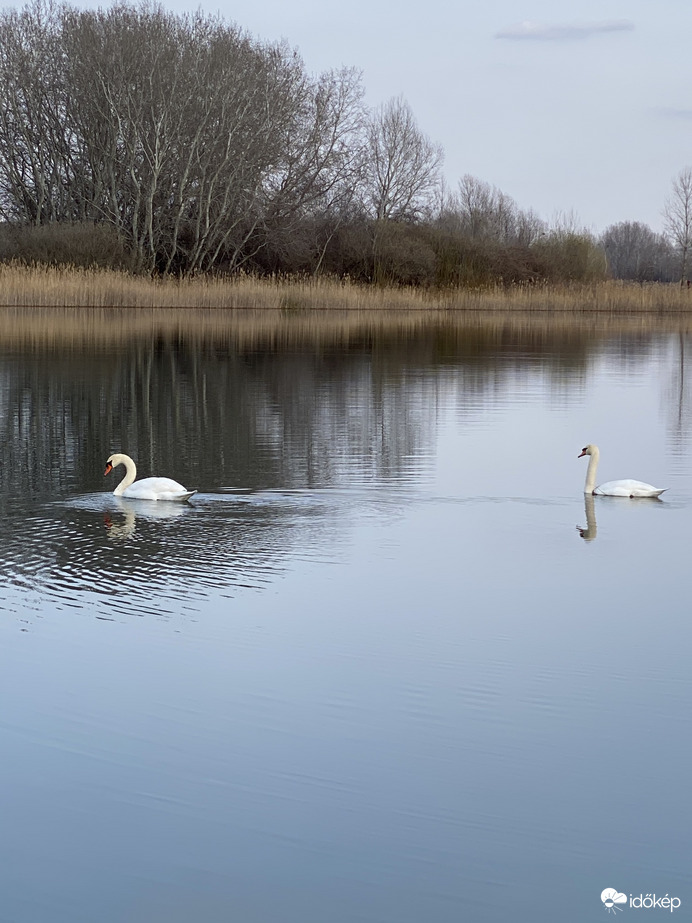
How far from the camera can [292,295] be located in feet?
126

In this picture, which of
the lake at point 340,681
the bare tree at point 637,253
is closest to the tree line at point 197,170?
the lake at point 340,681

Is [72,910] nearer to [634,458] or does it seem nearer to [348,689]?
[348,689]

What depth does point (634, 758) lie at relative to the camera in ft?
14.9

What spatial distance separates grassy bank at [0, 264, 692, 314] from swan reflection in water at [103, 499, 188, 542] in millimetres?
26673

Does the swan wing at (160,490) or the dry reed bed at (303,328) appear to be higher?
the dry reed bed at (303,328)

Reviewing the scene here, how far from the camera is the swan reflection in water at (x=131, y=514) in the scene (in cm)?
817

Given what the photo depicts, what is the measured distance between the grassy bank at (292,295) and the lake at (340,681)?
23218 millimetres

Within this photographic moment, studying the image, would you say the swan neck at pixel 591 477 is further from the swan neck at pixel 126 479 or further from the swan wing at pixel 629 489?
the swan neck at pixel 126 479

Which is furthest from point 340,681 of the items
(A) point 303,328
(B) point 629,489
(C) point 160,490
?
(A) point 303,328

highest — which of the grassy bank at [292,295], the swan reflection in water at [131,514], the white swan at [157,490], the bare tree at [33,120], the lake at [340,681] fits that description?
the bare tree at [33,120]

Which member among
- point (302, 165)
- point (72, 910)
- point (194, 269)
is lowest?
point (72, 910)

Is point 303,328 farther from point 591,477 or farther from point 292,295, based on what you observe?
point 591,477

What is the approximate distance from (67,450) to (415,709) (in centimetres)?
700

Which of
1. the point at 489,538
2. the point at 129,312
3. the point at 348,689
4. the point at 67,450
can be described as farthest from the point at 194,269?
the point at 348,689
